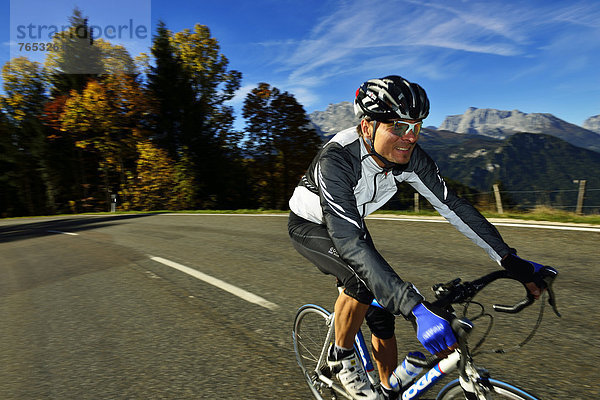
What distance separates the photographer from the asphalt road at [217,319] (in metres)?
2.84

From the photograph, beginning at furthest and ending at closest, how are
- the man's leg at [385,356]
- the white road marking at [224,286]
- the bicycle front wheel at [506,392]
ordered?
the white road marking at [224,286] < the man's leg at [385,356] < the bicycle front wheel at [506,392]

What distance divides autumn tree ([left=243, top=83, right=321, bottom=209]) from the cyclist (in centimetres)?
2724

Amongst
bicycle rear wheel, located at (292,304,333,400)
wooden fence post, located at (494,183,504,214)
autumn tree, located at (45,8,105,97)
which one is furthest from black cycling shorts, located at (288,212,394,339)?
autumn tree, located at (45,8,105,97)

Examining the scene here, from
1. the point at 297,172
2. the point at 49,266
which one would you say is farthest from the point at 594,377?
the point at 297,172

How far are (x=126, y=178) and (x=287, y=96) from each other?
14.9 meters

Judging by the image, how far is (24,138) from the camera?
125 ft

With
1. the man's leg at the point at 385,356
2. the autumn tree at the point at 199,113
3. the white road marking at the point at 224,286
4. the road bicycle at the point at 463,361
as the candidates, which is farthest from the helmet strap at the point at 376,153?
the autumn tree at the point at 199,113

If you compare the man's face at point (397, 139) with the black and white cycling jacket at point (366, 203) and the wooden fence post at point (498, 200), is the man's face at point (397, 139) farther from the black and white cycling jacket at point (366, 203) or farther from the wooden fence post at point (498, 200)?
the wooden fence post at point (498, 200)

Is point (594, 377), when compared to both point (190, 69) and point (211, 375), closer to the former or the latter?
point (211, 375)

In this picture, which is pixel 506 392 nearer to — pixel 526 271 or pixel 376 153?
pixel 526 271

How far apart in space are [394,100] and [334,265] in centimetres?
94

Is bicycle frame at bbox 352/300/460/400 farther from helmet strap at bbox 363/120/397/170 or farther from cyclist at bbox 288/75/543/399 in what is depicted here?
helmet strap at bbox 363/120/397/170

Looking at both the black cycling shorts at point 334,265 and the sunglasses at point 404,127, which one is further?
the black cycling shorts at point 334,265

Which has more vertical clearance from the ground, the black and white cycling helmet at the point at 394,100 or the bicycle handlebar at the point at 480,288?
the black and white cycling helmet at the point at 394,100
